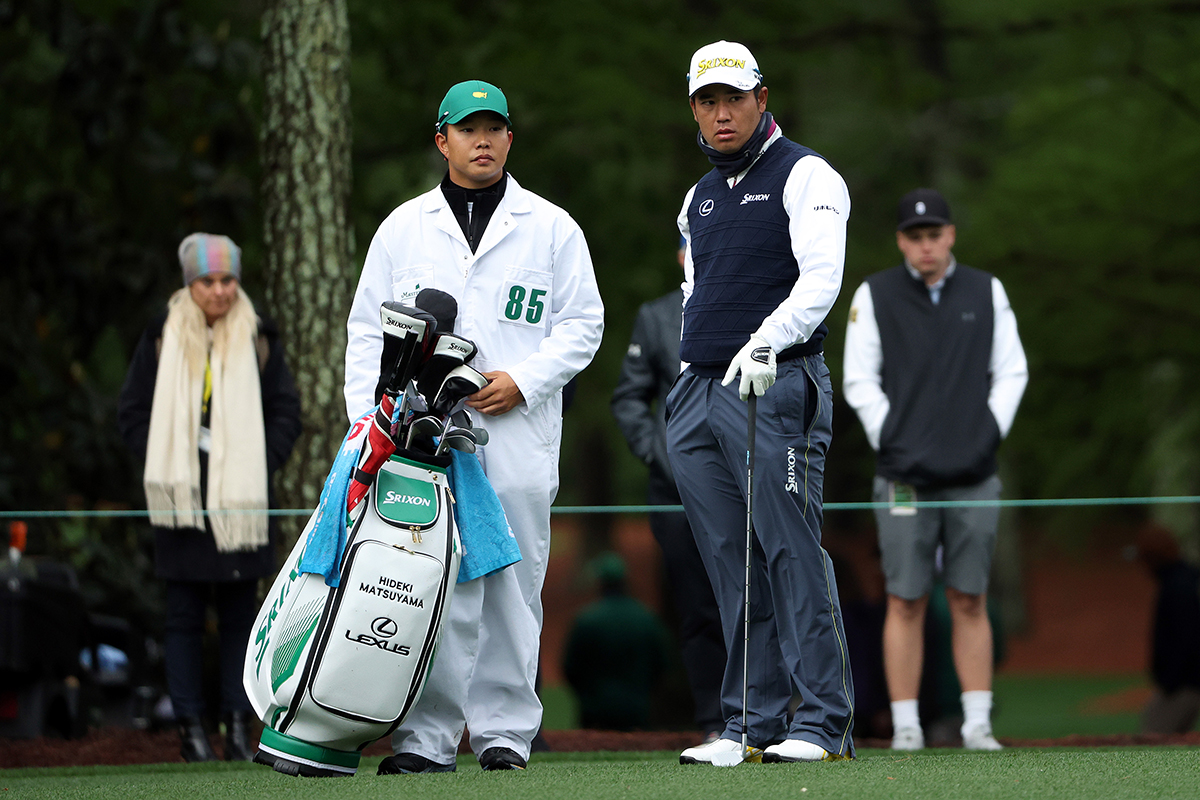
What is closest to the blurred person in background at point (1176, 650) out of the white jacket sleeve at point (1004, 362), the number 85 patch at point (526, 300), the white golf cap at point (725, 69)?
the white jacket sleeve at point (1004, 362)

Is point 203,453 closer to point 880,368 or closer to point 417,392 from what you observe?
point 417,392

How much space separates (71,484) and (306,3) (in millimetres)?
3204

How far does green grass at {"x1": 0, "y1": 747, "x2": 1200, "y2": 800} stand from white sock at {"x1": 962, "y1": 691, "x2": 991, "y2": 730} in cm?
117

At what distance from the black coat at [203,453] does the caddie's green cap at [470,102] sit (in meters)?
1.62

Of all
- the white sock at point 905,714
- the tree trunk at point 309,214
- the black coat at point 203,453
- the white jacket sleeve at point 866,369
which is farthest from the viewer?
the tree trunk at point 309,214

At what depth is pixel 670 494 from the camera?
6.68m

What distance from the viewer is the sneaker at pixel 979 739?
19.8 feet

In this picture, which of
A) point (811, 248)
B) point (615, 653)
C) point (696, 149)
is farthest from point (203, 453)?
point (696, 149)

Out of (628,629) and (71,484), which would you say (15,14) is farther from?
(628,629)

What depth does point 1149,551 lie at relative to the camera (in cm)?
1009

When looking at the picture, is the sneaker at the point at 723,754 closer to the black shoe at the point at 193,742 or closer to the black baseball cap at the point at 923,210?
the black shoe at the point at 193,742

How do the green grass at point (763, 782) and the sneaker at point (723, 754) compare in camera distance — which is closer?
the green grass at point (763, 782)

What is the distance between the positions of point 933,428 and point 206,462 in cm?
266

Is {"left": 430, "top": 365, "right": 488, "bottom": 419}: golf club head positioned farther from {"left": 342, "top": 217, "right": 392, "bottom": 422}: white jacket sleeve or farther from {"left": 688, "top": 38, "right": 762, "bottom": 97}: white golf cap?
{"left": 688, "top": 38, "right": 762, "bottom": 97}: white golf cap
